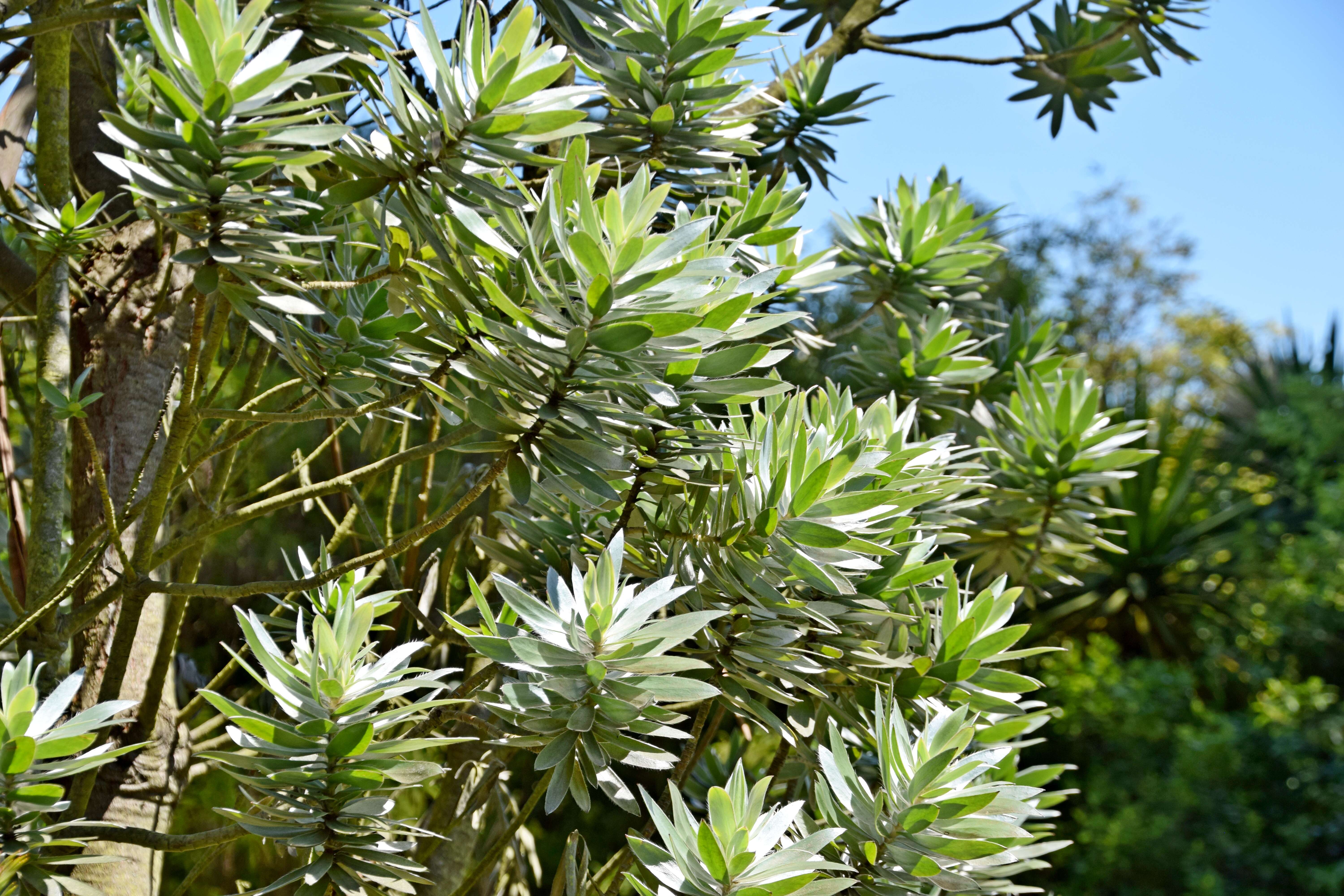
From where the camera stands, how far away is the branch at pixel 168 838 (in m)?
0.81

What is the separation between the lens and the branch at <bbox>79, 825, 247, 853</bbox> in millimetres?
811

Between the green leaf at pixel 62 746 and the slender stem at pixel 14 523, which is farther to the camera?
the slender stem at pixel 14 523

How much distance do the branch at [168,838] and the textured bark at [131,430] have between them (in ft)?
1.06

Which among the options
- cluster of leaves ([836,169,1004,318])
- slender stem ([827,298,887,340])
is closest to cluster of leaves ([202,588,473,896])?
slender stem ([827,298,887,340])

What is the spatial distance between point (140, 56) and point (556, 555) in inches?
39.5

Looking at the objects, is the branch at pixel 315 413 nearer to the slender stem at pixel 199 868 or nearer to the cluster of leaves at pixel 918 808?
the slender stem at pixel 199 868

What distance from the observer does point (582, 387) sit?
0.79 metres

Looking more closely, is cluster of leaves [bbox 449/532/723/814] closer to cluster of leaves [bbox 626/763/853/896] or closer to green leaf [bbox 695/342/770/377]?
cluster of leaves [bbox 626/763/853/896]

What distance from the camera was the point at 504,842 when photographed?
0.94 m

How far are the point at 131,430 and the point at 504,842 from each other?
0.82m

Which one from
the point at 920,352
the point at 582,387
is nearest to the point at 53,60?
the point at 582,387

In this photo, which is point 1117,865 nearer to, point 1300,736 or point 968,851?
point 1300,736

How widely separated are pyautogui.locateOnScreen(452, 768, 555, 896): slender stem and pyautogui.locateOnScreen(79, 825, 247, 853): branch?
0.80 feet

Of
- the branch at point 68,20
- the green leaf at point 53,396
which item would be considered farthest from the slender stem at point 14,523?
the branch at point 68,20
